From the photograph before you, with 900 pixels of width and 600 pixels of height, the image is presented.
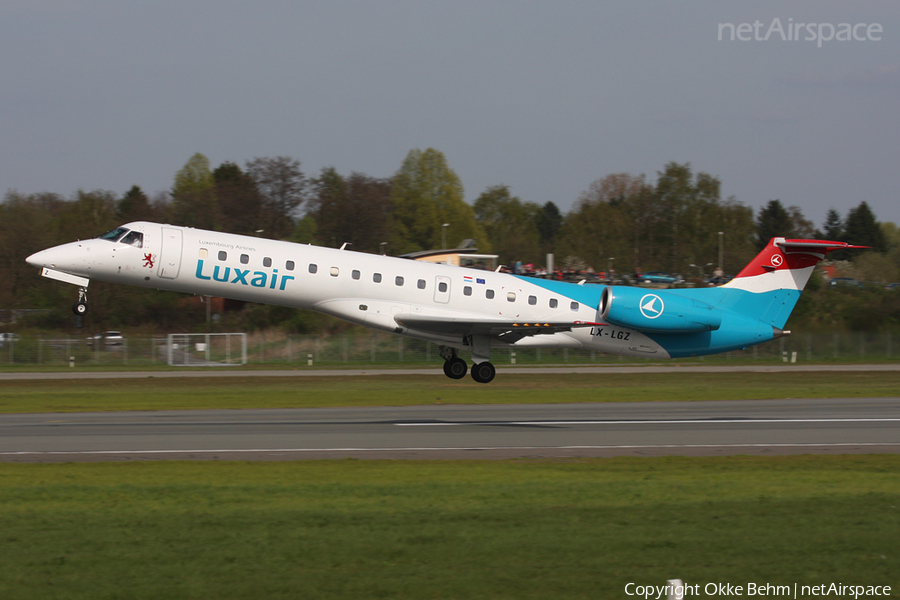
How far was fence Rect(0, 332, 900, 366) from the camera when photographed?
47.2 metres

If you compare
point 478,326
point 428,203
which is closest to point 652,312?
point 478,326

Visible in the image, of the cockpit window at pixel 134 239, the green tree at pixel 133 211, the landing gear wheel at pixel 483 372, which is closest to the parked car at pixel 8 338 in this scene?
the green tree at pixel 133 211

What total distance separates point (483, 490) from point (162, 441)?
9.16 metres

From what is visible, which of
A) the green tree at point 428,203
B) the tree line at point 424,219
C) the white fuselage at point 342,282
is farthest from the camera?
the green tree at point 428,203

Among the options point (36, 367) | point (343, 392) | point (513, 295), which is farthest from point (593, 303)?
point (36, 367)

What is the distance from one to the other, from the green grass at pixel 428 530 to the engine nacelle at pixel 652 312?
7790mm

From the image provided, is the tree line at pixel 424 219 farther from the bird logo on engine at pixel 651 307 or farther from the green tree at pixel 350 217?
the bird logo on engine at pixel 651 307

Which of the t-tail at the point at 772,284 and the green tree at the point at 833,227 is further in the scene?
the green tree at the point at 833,227

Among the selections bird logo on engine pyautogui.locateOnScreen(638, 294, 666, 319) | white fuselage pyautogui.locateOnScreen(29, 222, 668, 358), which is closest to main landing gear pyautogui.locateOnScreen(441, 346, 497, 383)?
white fuselage pyautogui.locateOnScreen(29, 222, 668, 358)

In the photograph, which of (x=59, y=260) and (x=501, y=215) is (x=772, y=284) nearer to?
(x=59, y=260)

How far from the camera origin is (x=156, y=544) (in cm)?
1034

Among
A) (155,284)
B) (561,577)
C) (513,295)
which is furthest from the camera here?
(513,295)

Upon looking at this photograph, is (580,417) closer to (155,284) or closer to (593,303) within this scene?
(593,303)

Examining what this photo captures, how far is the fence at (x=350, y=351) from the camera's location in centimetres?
4716
